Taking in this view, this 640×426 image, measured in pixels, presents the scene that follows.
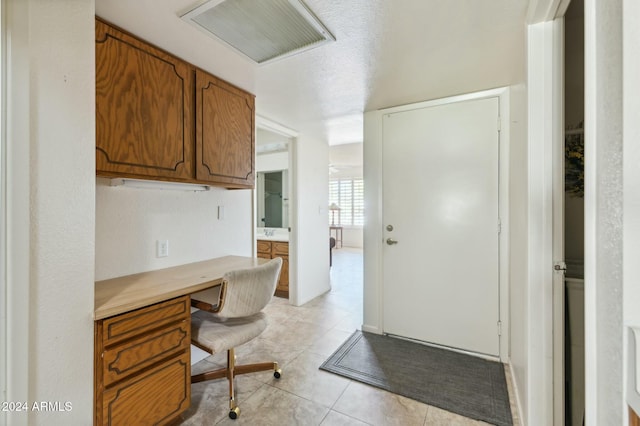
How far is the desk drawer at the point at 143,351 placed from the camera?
1.23m

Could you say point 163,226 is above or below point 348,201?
below

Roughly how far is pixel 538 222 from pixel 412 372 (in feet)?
4.68

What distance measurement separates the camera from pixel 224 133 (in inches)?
80.6

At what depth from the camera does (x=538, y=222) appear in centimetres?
132

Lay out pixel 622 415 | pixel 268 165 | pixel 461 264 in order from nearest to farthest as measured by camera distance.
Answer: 1. pixel 622 415
2. pixel 461 264
3. pixel 268 165

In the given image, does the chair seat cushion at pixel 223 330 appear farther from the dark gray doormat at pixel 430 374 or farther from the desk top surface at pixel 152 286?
the dark gray doormat at pixel 430 374

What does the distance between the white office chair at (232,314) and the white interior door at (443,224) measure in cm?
133

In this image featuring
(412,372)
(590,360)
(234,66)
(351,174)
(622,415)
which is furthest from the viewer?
(351,174)

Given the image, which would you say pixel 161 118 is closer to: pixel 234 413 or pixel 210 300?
pixel 210 300

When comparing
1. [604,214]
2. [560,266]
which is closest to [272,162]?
[560,266]

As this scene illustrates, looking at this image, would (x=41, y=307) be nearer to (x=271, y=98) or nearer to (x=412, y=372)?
(x=271, y=98)

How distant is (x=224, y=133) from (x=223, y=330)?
1.36 meters

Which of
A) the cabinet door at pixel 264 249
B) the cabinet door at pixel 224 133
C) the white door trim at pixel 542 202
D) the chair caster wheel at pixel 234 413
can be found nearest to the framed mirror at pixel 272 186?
the cabinet door at pixel 264 249

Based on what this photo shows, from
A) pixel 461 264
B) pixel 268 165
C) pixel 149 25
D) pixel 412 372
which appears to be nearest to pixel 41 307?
pixel 149 25
